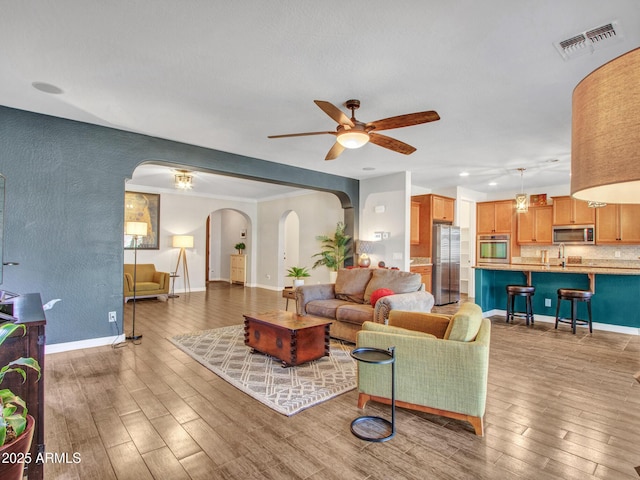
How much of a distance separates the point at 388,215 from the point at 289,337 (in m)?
4.19

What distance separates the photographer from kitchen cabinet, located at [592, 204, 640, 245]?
6.53 meters

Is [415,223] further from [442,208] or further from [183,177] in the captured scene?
[183,177]

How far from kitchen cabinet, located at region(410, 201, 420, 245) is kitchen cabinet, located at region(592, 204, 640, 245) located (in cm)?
351

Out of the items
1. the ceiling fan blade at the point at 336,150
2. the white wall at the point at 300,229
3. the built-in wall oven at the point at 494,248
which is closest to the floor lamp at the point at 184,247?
the white wall at the point at 300,229

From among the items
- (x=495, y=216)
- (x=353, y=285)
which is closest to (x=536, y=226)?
(x=495, y=216)

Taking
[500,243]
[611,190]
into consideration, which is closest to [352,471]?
[611,190]

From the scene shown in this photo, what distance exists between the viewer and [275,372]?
337 centimetres

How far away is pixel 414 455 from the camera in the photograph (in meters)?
2.09

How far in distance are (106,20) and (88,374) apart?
10.1 feet

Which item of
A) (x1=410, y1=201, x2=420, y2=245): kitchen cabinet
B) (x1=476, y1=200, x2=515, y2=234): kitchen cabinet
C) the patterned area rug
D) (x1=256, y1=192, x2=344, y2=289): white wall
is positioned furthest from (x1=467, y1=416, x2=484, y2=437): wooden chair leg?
(x1=476, y1=200, x2=515, y2=234): kitchen cabinet

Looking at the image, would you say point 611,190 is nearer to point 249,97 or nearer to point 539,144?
point 249,97

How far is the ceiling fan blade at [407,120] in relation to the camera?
289 centimetres

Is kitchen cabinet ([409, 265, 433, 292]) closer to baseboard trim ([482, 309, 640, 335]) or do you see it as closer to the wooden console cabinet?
baseboard trim ([482, 309, 640, 335])

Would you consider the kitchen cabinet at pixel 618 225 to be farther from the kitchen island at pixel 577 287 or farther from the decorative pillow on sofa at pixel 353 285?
the decorative pillow on sofa at pixel 353 285
